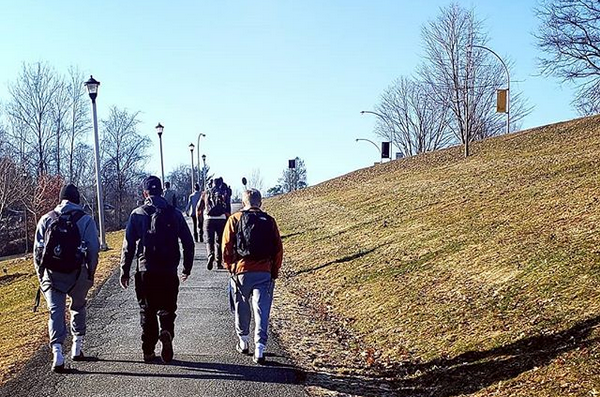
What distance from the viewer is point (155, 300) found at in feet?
22.6

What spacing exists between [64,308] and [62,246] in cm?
69

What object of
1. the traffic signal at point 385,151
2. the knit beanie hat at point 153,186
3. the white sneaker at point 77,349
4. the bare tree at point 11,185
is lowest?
the white sneaker at point 77,349

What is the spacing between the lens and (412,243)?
43.7ft

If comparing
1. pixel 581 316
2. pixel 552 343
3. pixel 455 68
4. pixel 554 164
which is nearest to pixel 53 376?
pixel 552 343

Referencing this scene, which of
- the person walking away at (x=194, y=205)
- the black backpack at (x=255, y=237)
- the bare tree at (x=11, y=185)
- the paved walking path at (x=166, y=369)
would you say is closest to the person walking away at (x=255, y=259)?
the black backpack at (x=255, y=237)

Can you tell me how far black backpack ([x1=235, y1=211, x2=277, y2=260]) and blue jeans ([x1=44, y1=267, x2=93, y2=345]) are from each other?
65.2 inches

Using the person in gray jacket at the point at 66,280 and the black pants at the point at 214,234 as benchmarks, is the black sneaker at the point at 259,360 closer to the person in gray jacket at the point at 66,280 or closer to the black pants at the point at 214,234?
the person in gray jacket at the point at 66,280

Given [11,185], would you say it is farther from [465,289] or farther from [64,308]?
[465,289]

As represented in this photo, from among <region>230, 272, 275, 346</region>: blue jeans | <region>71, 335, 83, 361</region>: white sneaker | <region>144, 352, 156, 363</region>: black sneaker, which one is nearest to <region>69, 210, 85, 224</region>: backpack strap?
<region>71, 335, 83, 361</region>: white sneaker

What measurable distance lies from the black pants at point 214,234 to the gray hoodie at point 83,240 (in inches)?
266

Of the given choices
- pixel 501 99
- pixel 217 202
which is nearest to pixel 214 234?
pixel 217 202

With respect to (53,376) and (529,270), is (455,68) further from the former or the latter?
(53,376)

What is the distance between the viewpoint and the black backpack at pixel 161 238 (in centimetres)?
689

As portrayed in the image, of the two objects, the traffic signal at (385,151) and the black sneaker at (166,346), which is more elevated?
the traffic signal at (385,151)
